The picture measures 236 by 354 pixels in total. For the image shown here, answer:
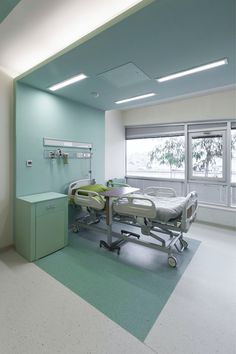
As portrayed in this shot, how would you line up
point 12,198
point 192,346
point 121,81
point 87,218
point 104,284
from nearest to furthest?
point 192,346 → point 104,284 → point 121,81 → point 12,198 → point 87,218

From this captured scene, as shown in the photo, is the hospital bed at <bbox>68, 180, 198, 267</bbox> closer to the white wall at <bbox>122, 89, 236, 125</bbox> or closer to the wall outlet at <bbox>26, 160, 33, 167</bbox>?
the wall outlet at <bbox>26, 160, 33, 167</bbox>

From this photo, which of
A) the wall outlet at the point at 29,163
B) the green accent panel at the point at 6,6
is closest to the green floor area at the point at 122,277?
the wall outlet at the point at 29,163

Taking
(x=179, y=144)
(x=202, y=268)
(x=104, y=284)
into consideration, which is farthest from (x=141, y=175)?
(x=104, y=284)

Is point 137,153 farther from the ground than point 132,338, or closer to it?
farther from the ground

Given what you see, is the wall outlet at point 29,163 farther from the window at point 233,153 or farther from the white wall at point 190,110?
the window at point 233,153

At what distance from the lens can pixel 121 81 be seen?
2.82 m

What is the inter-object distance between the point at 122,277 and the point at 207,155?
3.36 metres

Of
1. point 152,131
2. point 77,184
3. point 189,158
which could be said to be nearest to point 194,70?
point 189,158

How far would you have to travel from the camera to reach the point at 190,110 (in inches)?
171

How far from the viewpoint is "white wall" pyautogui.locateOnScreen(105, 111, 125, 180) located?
4965mm

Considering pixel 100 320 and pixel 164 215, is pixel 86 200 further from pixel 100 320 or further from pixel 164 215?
pixel 100 320

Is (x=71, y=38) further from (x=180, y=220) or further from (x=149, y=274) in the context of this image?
(x=149, y=274)

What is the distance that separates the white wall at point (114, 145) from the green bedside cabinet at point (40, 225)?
2220 mm

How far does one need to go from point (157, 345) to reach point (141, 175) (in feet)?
13.9
